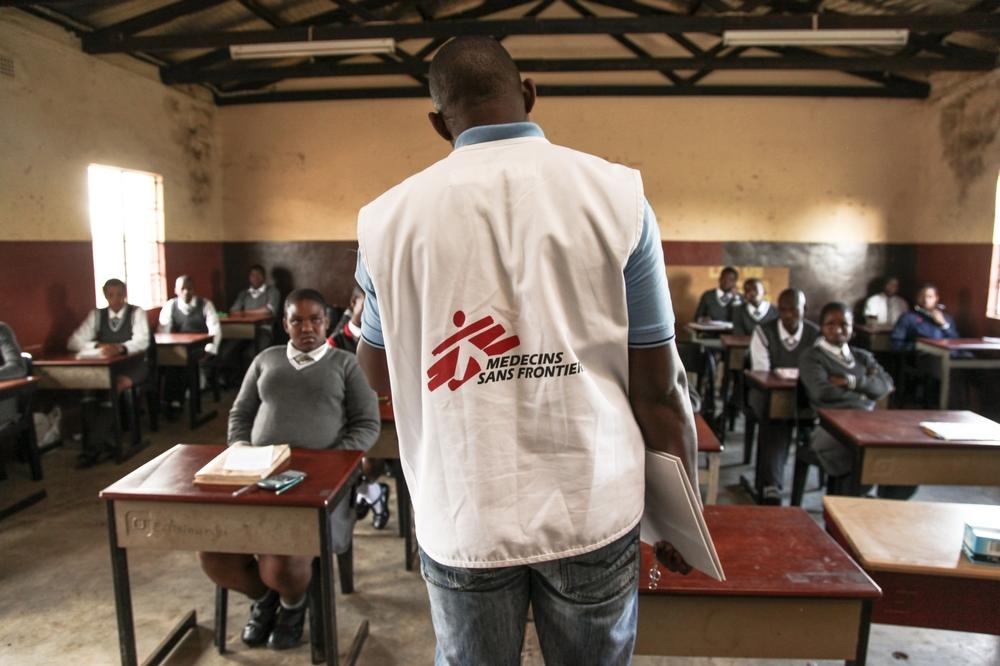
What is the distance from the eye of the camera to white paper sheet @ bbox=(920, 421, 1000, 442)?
8.18 ft

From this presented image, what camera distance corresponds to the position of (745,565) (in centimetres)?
149

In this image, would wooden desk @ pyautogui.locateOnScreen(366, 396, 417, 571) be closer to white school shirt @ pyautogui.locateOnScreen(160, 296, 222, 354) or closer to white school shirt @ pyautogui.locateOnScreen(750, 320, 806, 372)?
white school shirt @ pyautogui.locateOnScreen(750, 320, 806, 372)

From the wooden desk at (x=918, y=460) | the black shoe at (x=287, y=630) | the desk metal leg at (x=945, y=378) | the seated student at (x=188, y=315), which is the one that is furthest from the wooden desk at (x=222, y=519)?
the desk metal leg at (x=945, y=378)

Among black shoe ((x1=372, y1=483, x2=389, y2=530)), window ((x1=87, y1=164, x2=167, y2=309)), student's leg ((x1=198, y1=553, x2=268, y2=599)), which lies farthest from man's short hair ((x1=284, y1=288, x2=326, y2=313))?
window ((x1=87, y1=164, x2=167, y2=309))

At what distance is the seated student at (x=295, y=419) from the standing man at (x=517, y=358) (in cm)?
150

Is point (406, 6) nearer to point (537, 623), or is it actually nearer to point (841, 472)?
point (841, 472)

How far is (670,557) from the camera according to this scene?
1042 mm

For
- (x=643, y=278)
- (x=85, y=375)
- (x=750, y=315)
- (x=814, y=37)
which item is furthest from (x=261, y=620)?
(x=814, y=37)

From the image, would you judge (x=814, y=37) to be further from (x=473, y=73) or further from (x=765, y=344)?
(x=473, y=73)

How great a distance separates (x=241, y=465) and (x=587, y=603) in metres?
1.42

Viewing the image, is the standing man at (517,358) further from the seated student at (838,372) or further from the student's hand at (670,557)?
the seated student at (838,372)

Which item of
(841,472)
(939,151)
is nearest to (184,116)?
(841,472)

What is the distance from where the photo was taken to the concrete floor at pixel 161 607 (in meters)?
2.26

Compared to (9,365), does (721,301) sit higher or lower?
higher
